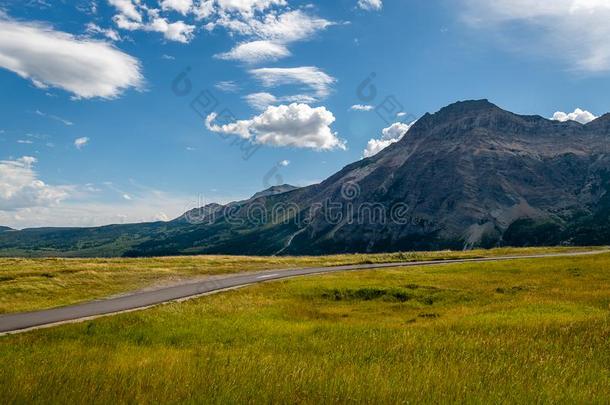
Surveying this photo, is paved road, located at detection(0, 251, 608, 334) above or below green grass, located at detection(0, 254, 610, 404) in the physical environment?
below

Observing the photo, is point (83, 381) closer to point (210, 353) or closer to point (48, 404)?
point (48, 404)

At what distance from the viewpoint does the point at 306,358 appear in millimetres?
13039

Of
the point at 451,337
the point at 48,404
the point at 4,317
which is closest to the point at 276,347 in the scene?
the point at 451,337

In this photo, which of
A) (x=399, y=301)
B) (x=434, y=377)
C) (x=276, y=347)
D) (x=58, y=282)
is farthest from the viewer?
(x=58, y=282)

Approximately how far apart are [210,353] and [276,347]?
2.49 meters

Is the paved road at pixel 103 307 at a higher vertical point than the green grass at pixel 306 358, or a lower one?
lower

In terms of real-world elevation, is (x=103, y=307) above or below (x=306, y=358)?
below

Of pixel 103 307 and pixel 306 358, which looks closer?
pixel 306 358

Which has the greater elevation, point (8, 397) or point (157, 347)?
point (8, 397)

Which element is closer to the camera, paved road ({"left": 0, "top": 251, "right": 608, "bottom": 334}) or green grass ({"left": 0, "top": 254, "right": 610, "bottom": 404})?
green grass ({"left": 0, "top": 254, "right": 610, "bottom": 404})

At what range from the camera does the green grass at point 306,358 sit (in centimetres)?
870

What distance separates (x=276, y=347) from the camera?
51.1 feet

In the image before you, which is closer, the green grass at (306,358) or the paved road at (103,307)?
the green grass at (306,358)

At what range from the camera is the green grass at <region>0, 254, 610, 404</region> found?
8703 mm
